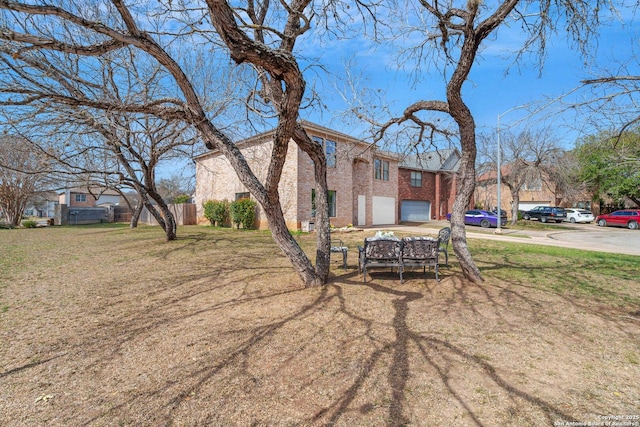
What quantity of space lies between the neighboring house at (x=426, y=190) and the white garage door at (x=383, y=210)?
3.27m

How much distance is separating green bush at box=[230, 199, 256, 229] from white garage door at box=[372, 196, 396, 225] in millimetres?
9332

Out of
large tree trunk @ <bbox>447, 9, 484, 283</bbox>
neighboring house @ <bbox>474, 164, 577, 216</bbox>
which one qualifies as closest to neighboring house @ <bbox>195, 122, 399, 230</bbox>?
large tree trunk @ <bbox>447, 9, 484, 283</bbox>

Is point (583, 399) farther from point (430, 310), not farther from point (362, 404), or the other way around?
point (430, 310)

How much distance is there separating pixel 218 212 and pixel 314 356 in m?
19.5

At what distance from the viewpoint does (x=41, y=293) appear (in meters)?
5.82

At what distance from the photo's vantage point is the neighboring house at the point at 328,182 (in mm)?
17359

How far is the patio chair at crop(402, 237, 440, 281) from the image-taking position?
637 cm

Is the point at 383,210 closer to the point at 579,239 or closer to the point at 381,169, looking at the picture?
the point at 381,169

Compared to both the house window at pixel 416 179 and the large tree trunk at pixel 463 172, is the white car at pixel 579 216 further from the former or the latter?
the large tree trunk at pixel 463 172

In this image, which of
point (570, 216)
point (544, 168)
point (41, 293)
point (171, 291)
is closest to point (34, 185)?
point (41, 293)

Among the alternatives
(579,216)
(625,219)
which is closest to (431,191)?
(579,216)

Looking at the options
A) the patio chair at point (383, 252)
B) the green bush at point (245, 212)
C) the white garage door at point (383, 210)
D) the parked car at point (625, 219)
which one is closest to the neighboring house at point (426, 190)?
the white garage door at point (383, 210)

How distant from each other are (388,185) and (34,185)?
97.7 feet

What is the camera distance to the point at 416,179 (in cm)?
2945
